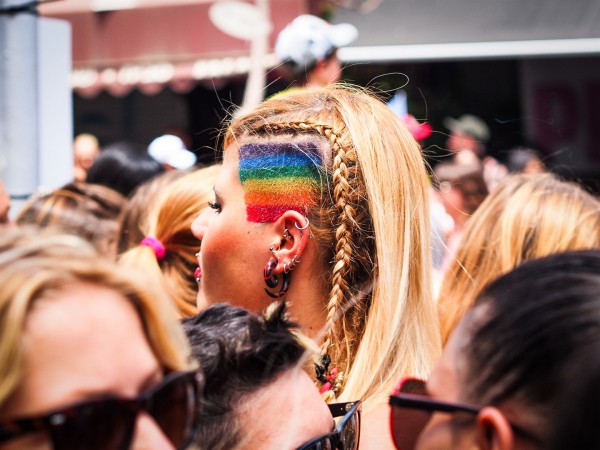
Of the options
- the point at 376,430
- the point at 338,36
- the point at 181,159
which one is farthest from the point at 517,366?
the point at 181,159

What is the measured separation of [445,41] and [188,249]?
6147mm

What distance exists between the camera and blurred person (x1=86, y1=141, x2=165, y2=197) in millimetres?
4242

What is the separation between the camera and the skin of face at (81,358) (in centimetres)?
95

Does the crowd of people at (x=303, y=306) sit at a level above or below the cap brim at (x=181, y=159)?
above

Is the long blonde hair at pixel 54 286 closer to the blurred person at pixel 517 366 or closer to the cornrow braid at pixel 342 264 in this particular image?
the blurred person at pixel 517 366

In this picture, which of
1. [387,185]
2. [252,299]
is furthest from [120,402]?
[387,185]

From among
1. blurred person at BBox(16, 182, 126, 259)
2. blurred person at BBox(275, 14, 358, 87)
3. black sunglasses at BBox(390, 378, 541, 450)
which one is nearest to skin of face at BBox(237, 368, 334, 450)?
black sunglasses at BBox(390, 378, 541, 450)

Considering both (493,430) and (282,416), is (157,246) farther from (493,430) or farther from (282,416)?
(493,430)

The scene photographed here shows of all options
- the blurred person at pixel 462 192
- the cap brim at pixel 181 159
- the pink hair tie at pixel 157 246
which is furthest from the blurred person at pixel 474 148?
the pink hair tie at pixel 157 246

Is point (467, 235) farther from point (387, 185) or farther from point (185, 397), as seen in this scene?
point (185, 397)

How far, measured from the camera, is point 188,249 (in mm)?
2744

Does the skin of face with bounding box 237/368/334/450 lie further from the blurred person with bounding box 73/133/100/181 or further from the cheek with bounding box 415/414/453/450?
the blurred person with bounding box 73/133/100/181

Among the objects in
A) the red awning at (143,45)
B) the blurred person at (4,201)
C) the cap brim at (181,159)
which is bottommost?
the cap brim at (181,159)

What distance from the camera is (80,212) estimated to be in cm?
349
